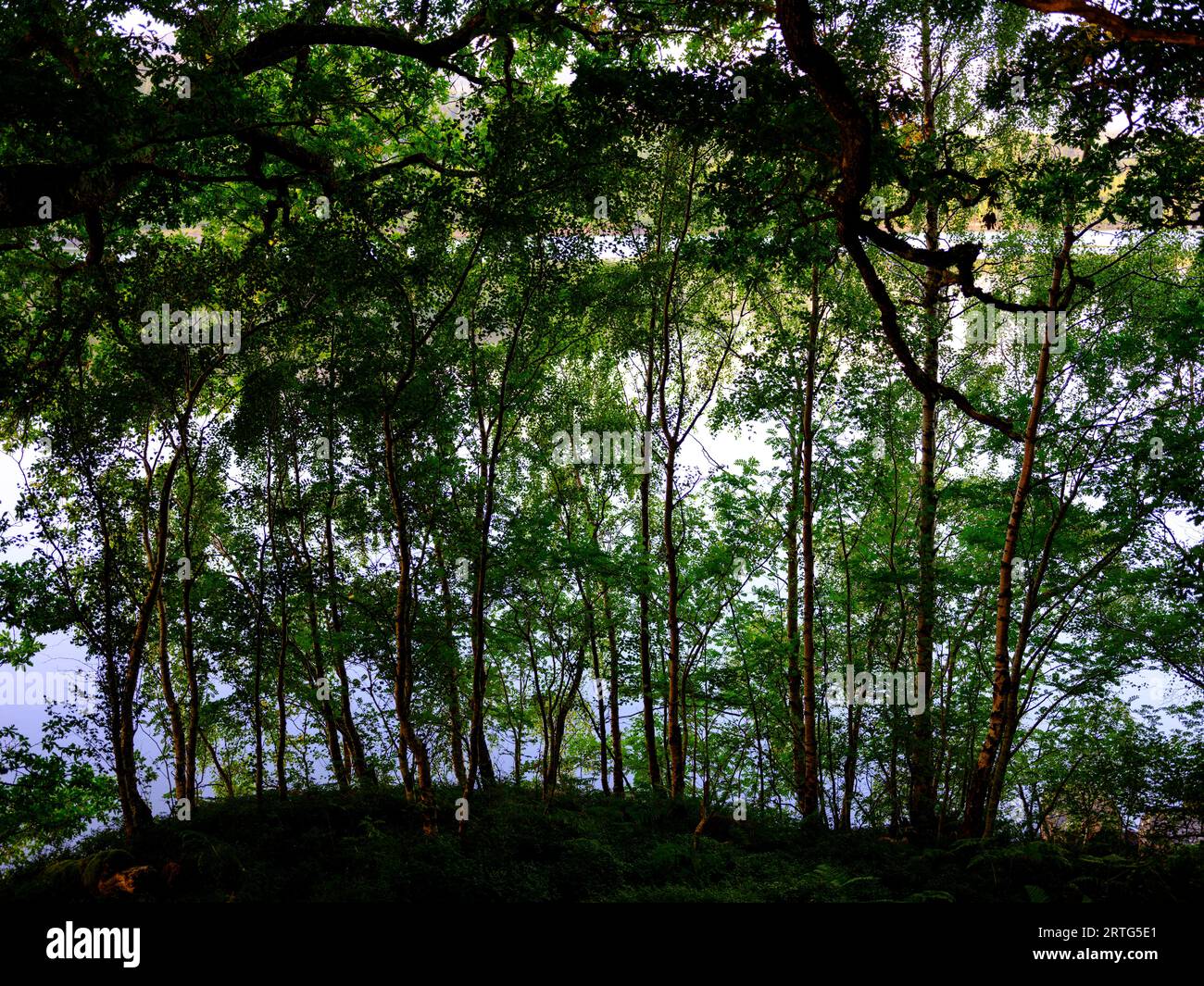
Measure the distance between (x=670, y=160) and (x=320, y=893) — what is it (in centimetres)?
1310

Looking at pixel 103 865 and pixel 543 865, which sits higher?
pixel 103 865

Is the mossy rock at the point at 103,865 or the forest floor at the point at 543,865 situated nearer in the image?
the forest floor at the point at 543,865

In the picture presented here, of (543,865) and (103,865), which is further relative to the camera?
(543,865)

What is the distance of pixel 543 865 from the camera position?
29.6 feet

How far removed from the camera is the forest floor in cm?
776

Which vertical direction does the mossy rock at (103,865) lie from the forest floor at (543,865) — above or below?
above

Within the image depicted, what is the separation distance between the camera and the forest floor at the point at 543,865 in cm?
776

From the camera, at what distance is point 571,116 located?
20.2 ft

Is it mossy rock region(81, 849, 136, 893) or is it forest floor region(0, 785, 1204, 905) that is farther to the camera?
mossy rock region(81, 849, 136, 893)

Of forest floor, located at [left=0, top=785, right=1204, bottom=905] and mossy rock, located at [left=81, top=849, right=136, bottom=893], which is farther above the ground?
mossy rock, located at [left=81, top=849, right=136, bottom=893]
